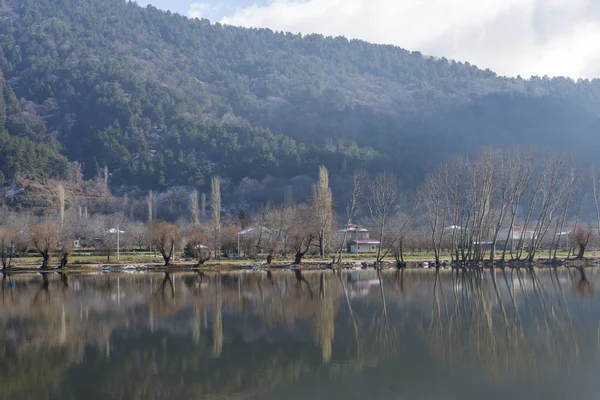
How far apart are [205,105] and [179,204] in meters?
72.8

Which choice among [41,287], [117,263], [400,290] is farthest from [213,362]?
[117,263]

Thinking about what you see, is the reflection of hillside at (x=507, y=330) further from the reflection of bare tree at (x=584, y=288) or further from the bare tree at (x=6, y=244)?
the bare tree at (x=6, y=244)

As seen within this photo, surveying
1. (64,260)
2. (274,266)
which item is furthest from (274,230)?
(64,260)

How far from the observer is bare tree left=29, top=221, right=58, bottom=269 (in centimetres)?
5581

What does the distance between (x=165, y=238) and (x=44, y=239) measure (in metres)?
11.1

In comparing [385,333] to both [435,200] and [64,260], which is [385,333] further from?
[64,260]

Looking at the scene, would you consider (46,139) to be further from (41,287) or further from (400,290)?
(400,290)

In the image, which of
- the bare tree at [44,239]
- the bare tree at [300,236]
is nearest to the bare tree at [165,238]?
the bare tree at [44,239]

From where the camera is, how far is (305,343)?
21.0m

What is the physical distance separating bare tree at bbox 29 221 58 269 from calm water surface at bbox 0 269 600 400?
18182mm

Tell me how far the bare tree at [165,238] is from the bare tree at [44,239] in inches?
357

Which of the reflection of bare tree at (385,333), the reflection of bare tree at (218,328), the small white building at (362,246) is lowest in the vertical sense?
the reflection of bare tree at (385,333)

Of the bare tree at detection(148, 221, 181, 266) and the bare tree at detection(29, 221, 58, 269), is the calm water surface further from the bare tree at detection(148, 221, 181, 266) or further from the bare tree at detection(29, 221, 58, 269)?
the bare tree at detection(148, 221, 181, 266)

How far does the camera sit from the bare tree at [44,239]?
A: 183 feet
